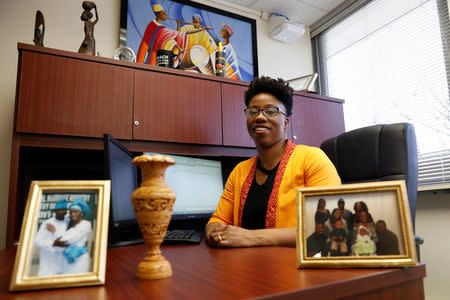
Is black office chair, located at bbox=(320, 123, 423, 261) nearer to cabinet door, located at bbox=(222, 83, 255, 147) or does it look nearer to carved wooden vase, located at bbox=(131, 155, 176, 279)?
cabinet door, located at bbox=(222, 83, 255, 147)

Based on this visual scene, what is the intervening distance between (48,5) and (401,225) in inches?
94.2

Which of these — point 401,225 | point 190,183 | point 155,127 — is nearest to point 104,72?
point 155,127

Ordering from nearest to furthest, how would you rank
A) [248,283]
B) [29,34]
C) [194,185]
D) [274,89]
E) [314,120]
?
1. [248,283]
2. [274,89]
3. [194,185]
4. [29,34]
5. [314,120]

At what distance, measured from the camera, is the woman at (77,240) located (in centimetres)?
51

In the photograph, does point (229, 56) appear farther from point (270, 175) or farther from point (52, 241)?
point (52, 241)

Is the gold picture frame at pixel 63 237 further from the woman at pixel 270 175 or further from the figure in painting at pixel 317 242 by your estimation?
the woman at pixel 270 175

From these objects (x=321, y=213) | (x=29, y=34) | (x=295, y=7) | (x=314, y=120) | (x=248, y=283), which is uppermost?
(x=295, y=7)

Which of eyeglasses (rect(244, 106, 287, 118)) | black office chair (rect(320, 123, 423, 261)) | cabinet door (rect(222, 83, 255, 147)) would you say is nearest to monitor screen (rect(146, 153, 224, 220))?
cabinet door (rect(222, 83, 255, 147))

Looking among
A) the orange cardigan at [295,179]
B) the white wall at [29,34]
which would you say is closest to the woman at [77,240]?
the orange cardigan at [295,179]

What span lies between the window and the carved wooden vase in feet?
6.79

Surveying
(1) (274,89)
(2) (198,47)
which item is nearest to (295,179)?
(1) (274,89)

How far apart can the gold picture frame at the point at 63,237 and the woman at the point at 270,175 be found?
24.1 inches

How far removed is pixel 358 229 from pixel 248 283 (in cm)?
26

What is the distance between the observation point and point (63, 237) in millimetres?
523
